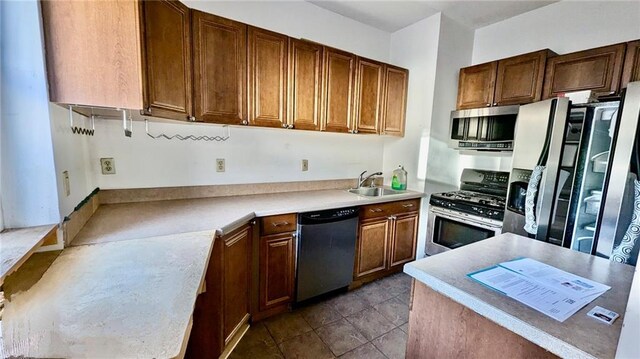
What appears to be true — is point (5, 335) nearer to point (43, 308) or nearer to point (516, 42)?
point (43, 308)

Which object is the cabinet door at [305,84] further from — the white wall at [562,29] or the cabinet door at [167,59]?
the white wall at [562,29]

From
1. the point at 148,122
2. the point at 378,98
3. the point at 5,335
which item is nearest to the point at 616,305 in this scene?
the point at 5,335

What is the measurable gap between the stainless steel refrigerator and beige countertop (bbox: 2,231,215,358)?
191cm

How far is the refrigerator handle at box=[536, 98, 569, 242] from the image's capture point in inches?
67.1

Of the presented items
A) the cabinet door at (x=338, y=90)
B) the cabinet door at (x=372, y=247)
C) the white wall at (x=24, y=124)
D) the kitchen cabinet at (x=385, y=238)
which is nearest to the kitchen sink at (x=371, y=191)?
the kitchen cabinet at (x=385, y=238)

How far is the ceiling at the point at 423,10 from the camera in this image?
249cm

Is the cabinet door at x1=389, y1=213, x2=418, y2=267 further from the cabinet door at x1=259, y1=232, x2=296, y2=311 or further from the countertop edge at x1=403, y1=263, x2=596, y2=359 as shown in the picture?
the countertop edge at x1=403, y1=263, x2=596, y2=359

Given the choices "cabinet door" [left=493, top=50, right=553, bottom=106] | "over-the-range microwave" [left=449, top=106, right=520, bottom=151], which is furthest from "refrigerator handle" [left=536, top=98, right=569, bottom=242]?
"cabinet door" [left=493, top=50, right=553, bottom=106]

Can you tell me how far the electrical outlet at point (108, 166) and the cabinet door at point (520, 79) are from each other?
3.24 m

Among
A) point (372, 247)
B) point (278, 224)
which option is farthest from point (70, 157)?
point (372, 247)

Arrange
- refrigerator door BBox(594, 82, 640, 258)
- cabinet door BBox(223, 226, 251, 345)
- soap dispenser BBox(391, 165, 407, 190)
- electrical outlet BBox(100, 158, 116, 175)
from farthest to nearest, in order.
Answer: soap dispenser BBox(391, 165, 407, 190) → electrical outlet BBox(100, 158, 116, 175) → cabinet door BBox(223, 226, 251, 345) → refrigerator door BBox(594, 82, 640, 258)

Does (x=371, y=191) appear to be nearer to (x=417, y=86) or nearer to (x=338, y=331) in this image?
(x=417, y=86)

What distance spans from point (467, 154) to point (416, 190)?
732mm

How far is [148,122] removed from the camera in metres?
1.92
